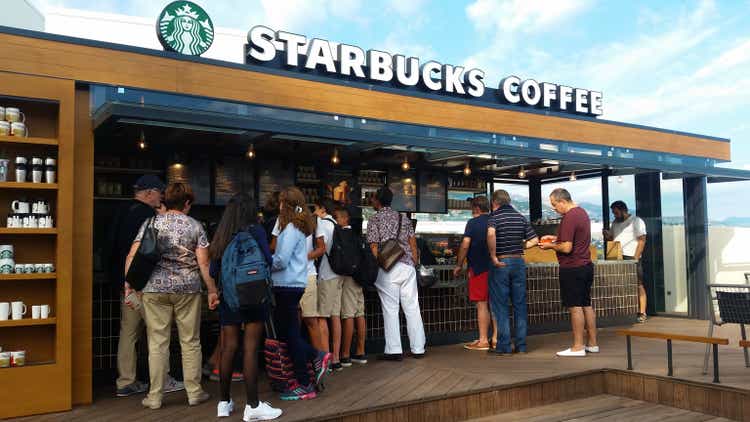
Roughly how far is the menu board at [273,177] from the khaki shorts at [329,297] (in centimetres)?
312

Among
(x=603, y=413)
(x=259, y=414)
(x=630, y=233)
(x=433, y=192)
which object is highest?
(x=433, y=192)

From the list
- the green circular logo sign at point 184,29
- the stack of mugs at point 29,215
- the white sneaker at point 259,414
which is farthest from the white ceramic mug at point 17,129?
the green circular logo sign at point 184,29

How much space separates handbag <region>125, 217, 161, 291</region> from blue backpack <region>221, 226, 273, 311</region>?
53cm

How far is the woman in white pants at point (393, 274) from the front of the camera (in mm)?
5730

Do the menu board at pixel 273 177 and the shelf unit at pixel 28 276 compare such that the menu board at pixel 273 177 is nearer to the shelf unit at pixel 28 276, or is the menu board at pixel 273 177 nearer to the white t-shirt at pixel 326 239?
the white t-shirt at pixel 326 239

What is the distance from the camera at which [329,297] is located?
531 centimetres

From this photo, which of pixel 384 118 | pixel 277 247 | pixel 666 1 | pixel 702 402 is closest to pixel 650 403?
pixel 702 402

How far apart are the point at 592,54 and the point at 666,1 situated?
2743 mm

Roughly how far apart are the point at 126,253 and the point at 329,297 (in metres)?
1.74

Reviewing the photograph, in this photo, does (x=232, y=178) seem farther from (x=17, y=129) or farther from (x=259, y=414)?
(x=259, y=414)

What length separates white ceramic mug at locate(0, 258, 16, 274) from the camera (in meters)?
4.07

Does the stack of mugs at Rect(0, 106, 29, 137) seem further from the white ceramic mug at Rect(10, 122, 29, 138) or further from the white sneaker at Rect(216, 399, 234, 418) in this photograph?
the white sneaker at Rect(216, 399, 234, 418)

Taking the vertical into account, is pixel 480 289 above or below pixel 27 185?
below

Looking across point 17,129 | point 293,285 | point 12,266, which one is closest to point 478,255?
point 293,285
